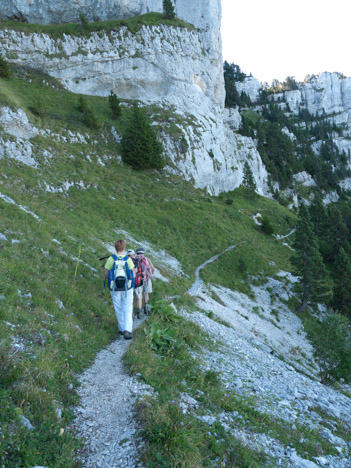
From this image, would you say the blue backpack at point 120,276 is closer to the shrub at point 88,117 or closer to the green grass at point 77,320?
the green grass at point 77,320

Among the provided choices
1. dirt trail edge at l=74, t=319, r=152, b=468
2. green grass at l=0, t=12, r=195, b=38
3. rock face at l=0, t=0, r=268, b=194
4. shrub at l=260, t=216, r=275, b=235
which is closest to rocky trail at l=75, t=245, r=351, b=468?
dirt trail edge at l=74, t=319, r=152, b=468

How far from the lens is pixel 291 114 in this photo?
7771 inches

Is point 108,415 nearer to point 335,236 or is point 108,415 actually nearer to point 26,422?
point 26,422

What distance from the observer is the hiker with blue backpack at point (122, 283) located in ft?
29.4

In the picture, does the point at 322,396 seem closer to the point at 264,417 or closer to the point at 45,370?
the point at 264,417

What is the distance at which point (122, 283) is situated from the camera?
8961 millimetres

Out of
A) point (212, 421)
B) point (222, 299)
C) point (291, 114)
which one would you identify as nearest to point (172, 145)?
point (222, 299)

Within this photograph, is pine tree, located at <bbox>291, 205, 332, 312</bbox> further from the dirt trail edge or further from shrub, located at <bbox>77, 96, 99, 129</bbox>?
shrub, located at <bbox>77, 96, 99, 129</bbox>

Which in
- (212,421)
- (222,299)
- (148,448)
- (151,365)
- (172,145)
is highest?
(172,145)

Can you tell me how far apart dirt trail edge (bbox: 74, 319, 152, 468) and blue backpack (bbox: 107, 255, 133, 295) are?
98.5 inches

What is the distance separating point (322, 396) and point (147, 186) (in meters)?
30.9

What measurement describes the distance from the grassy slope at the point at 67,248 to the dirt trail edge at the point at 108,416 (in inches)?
A: 13.3

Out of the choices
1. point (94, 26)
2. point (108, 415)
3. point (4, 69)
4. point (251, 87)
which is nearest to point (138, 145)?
point (4, 69)

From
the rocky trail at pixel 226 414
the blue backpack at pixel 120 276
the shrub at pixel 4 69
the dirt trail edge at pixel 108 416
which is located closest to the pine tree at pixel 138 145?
the shrub at pixel 4 69
